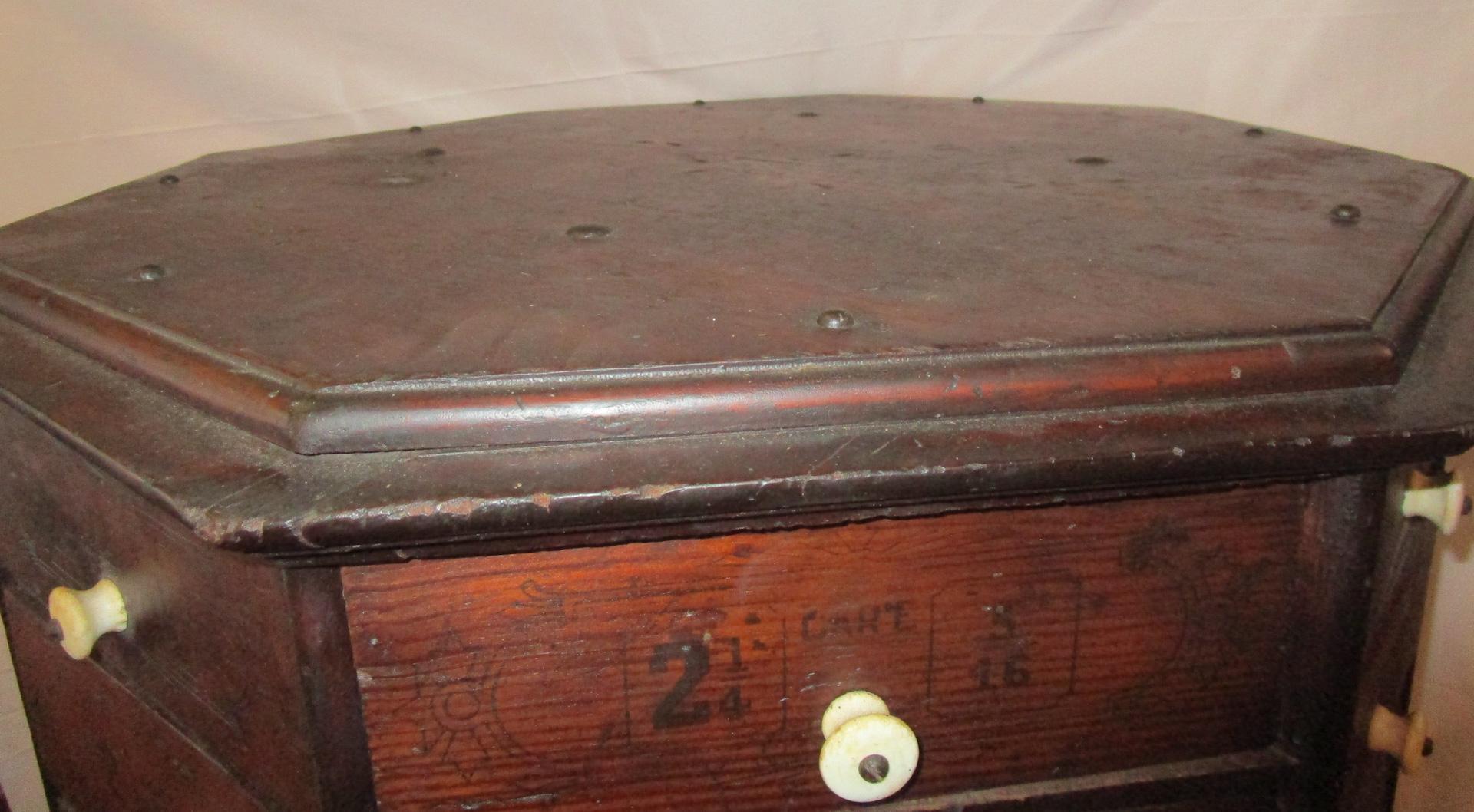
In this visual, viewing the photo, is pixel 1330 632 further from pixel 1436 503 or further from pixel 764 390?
pixel 764 390

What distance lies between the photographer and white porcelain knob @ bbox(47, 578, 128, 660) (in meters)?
0.75

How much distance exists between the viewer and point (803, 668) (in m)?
0.70

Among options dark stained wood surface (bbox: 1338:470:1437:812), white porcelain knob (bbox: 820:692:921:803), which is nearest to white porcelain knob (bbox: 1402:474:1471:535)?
dark stained wood surface (bbox: 1338:470:1437:812)

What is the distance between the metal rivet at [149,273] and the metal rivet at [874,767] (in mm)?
554

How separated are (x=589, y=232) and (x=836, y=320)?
28 cm

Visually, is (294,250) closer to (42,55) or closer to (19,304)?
(19,304)

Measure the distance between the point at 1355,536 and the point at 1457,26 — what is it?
1.00 m

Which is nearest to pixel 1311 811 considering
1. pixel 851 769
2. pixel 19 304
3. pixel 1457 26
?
pixel 851 769

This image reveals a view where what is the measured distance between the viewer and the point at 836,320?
688 mm

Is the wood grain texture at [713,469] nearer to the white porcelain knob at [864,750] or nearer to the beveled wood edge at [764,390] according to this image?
the beveled wood edge at [764,390]

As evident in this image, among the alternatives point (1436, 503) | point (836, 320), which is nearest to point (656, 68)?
point (836, 320)

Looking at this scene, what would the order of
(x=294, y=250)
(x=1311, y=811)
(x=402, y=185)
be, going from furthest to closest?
(x=402, y=185)
(x=294, y=250)
(x=1311, y=811)

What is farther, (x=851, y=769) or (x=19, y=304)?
(x=19, y=304)

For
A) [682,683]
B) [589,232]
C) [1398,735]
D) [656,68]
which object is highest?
[656,68]
